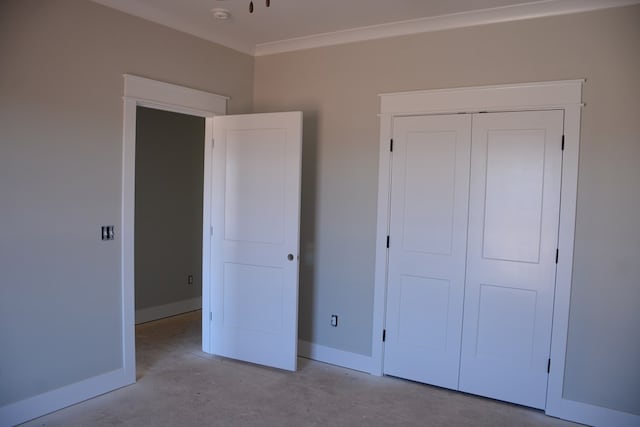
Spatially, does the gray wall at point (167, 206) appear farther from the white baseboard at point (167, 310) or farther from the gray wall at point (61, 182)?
→ the gray wall at point (61, 182)

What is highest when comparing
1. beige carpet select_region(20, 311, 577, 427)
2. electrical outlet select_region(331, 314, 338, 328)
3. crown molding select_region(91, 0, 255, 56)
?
crown molding select_region(91, 0, 255, 56)

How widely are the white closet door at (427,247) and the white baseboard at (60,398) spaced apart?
6.58 feet

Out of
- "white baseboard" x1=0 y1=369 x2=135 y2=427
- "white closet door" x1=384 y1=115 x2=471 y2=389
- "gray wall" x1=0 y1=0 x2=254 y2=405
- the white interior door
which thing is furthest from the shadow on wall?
"white baseboard" x1=0 y1=369 x2=135 y2=427

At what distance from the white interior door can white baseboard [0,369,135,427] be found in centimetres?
91

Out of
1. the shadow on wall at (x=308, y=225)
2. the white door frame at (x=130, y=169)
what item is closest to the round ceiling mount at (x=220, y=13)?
the white door frame at (x=130, y=169)

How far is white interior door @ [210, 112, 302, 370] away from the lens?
360 cm

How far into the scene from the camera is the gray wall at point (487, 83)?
2807 mm

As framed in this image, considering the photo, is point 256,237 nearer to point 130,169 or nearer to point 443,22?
point 130,169

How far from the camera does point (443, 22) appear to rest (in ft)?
10.8

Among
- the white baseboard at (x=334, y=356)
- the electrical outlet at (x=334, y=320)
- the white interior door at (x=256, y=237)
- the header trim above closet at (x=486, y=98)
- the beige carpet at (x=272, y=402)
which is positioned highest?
the header trim above closet at (x=486, y=98)

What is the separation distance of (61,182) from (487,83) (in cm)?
287

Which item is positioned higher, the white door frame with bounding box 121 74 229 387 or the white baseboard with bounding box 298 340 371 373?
the white door frame with bounding box 121 74 229 387

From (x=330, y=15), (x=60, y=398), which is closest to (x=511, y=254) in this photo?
(x=330, y=15)

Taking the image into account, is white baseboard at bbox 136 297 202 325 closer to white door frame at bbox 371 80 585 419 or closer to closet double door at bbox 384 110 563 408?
closet double door at bbox 384 110 563 408
